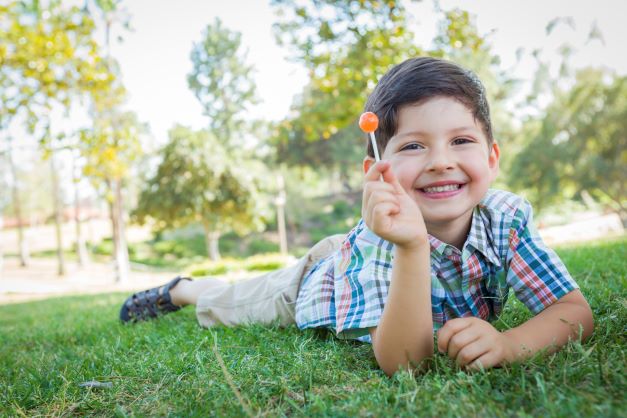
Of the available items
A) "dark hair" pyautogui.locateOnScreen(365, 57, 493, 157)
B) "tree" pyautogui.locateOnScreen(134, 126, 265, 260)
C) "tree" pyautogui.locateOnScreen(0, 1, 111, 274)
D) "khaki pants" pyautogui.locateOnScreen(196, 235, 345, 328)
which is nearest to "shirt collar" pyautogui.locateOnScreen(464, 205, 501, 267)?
"dark hair" pyautogui.locateOnScreen(365, 57, 493, 157)

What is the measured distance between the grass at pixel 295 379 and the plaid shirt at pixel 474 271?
0.56 feet

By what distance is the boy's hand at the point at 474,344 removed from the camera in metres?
1.46

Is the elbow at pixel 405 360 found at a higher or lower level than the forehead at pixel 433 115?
lower

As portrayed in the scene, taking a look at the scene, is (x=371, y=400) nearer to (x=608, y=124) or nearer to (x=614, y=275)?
(x=614, y=275)

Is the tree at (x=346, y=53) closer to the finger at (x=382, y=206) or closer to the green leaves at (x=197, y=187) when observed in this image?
the finger at (x=382, y=206)

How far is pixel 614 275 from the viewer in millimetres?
2996

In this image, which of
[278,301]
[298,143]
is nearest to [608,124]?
[298,143]

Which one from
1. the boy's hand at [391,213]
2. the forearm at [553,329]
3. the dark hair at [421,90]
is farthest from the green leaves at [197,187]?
the boy's hand at [391,213]

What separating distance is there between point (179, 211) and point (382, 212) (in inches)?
897

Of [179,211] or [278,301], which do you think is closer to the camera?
[278,301]

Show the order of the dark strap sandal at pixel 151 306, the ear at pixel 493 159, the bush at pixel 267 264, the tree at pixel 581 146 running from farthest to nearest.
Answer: the tree at pixel 581 146 < the bush at pixel 267 264 < the dark strap sandal at pixel 151 306 < the ear at pixel 493 159

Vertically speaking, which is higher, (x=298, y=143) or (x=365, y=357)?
(x=298, y=143)

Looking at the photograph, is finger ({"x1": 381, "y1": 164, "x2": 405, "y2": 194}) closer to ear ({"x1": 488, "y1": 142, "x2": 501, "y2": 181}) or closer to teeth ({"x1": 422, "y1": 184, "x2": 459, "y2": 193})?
teeth ({"x1": 422, "y1": 184, "x2": 459, "y2": 193})

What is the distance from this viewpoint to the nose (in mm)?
1697
